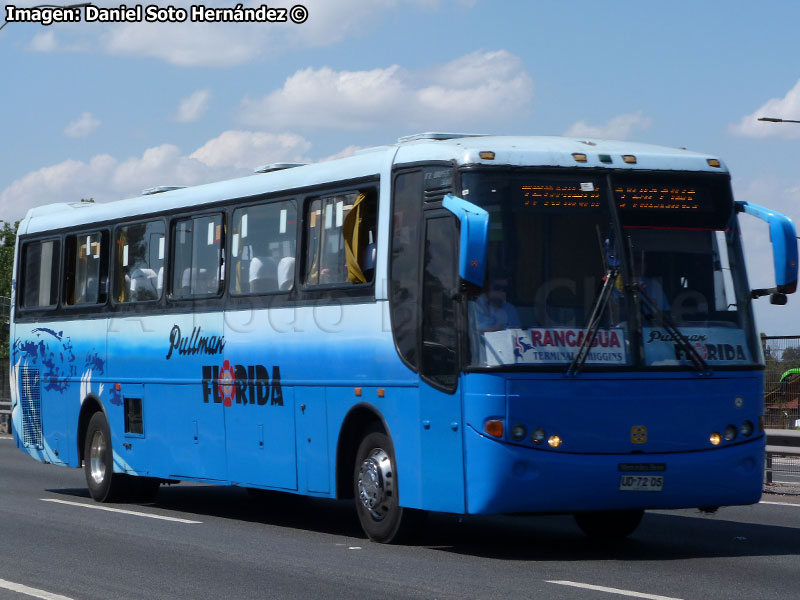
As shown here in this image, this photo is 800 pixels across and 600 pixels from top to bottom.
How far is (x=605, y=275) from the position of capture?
452 inches

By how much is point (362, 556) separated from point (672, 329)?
297 centimetres

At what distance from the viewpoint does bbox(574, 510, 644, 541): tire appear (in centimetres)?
1316

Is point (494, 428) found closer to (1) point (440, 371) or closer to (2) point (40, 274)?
(1) point (440, 371)

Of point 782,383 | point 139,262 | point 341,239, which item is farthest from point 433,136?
point 782,383

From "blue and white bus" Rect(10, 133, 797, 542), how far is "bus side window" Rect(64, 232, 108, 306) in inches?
164

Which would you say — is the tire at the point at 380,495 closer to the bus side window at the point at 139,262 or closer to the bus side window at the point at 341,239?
the bus side window at the point at 341,239

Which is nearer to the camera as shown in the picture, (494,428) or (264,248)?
(494,428)

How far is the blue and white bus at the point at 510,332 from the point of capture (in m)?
11.2

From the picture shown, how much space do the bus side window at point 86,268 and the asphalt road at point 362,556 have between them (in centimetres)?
266

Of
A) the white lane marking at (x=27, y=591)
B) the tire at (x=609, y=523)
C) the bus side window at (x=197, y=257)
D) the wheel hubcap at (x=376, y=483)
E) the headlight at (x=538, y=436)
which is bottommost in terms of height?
the white lane marking at (x=27, y=591)

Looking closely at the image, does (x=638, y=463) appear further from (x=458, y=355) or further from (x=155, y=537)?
(x=155, y=537)

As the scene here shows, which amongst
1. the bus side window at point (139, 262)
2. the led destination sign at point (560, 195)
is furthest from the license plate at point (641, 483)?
the bus side window at point (139, 262)

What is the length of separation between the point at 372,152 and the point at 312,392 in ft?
7.42

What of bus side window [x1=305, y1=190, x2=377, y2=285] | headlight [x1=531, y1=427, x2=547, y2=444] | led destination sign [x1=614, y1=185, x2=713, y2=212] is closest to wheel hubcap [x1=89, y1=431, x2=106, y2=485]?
bus side window [x1=305, y1=190, x2=377, y2=285]
